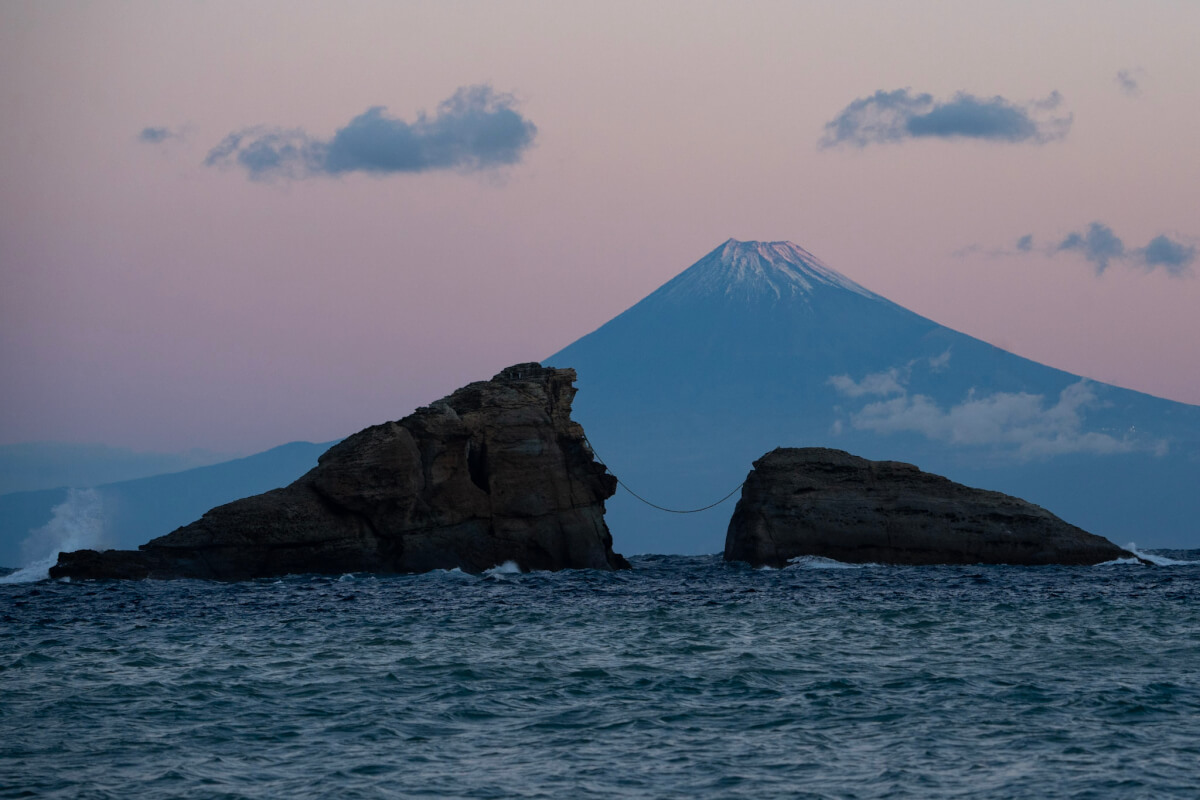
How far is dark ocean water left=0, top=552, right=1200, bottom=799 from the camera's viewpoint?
601 inches

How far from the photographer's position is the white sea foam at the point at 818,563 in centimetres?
5038

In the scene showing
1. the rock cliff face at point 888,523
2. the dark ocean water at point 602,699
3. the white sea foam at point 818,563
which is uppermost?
the rock cliff face at point 888,523

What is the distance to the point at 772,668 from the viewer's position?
75.3 ft

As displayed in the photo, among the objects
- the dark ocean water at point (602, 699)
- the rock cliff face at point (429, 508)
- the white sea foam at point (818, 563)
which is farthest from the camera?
the white sea foam at point (818, 563)

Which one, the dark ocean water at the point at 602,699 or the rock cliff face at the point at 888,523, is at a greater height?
the rock cliff face at the point at 888,523

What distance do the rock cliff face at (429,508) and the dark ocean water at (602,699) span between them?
940cm

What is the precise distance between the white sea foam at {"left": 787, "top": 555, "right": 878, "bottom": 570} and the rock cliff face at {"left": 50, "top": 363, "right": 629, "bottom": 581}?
770cm

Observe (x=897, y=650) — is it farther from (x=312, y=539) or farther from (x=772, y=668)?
(x=312, y=539)

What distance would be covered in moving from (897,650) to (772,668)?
11.4 ft

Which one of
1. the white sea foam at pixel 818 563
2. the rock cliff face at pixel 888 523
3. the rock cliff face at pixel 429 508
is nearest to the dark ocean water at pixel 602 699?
the rock cliff face at pixel 429 508

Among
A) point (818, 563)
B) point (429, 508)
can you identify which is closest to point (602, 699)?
point (429, 508)

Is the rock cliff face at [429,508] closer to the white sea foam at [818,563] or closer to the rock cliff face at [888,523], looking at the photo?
the rock cliff face at [888,523]

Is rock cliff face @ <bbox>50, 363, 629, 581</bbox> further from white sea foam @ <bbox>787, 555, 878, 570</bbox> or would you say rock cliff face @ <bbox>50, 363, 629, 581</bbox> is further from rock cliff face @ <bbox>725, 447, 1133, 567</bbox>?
white sea foam @ <bbox>787, 555, 878, 570</bbox>

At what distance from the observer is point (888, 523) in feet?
172
